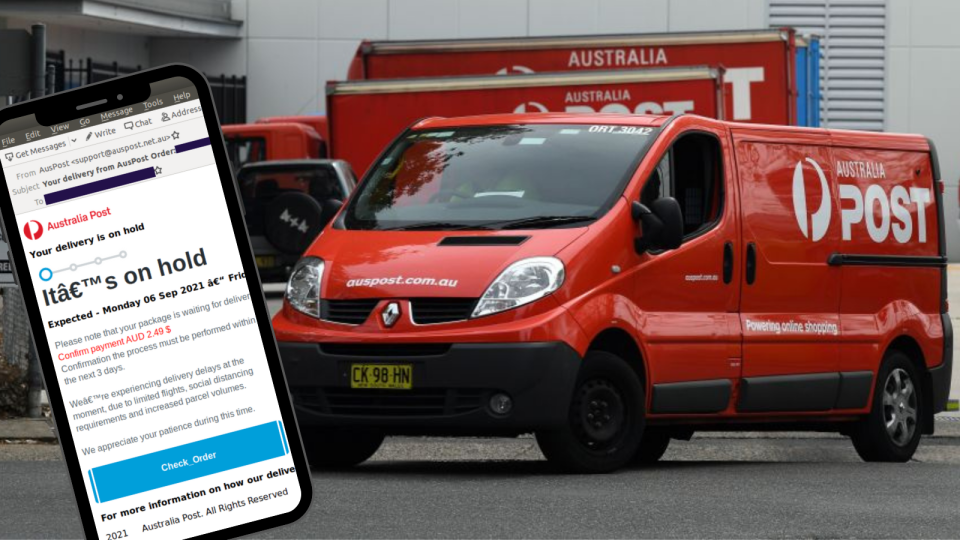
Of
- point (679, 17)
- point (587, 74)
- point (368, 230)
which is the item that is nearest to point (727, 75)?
point (587, 74)

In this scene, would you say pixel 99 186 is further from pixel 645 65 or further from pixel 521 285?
pixel 645 65

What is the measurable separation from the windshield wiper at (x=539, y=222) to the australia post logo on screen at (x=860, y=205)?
170 cm

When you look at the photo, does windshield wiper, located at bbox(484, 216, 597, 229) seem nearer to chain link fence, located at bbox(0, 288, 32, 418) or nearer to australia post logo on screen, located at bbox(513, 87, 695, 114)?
chain link fence, located at bbox(0, 288, 32, 418)

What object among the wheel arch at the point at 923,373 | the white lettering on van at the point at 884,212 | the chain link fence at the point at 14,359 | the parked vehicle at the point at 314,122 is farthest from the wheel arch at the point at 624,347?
the parked vehicle at the point at 314,122

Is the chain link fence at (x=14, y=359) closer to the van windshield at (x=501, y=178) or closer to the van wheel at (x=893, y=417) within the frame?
the van windshield at (x=501, y=178)

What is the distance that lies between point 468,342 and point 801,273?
8.20ft

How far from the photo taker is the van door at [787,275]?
10.6 meters

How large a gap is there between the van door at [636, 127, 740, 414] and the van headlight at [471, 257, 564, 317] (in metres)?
0.67

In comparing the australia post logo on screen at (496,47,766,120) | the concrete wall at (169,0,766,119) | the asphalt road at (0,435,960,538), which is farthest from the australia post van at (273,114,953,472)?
the concrete wall at (169,0,766,119)

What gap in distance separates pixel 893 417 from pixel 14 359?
533 centimetres

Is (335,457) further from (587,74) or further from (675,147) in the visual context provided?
(587,74)

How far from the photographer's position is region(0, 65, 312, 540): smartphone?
11.3 ft

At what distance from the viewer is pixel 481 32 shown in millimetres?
37125

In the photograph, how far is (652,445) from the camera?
1119 centimetres
